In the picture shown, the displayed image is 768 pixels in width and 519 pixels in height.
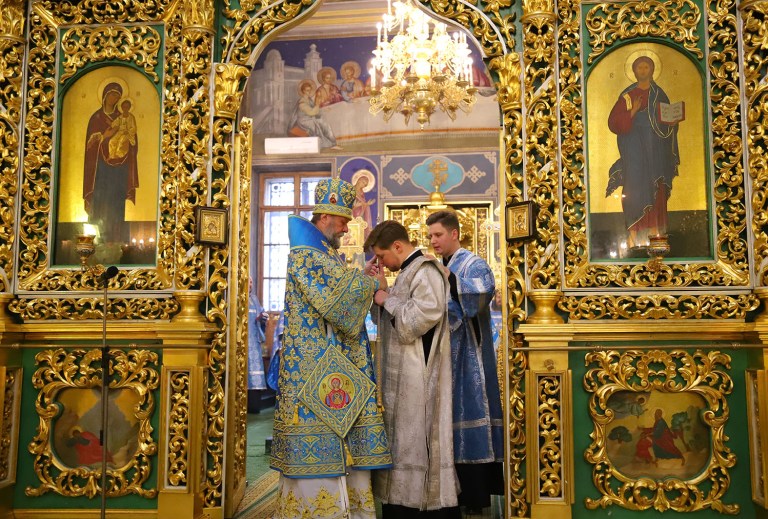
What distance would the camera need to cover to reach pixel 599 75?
504 centimetres

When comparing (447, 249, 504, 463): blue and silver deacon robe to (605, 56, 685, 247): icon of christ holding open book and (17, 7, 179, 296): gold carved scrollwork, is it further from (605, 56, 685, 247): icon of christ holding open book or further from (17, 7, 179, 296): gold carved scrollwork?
(17, 7, 179, 296): gold carved scrollwork

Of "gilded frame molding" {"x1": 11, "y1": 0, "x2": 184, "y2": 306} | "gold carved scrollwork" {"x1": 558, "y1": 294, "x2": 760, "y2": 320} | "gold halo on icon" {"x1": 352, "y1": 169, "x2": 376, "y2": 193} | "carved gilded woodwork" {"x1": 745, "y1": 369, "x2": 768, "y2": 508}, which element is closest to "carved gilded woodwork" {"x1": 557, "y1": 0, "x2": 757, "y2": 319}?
"gold carved scrollwork" {"x1": 558, "y1": 294, "x2": 760, "y2": 320}

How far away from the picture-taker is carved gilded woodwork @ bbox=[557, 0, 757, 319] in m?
4.72

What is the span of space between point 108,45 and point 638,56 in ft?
12.5

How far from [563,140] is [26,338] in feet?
13.1

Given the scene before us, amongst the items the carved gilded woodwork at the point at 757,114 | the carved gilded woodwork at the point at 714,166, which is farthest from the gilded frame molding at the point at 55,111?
the carved gilded woodwork at the point at 757,114

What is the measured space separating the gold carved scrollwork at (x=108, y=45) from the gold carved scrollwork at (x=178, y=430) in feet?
7.54

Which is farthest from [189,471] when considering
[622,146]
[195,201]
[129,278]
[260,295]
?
[260,295]

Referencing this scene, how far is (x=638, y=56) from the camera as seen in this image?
5020 mm

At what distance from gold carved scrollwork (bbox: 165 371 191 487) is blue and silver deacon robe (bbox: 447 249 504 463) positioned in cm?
180

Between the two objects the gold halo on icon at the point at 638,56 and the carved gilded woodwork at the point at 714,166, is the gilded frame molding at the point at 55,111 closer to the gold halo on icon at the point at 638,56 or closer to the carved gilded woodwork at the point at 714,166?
the carved gilded woodwork at the point at 714,166

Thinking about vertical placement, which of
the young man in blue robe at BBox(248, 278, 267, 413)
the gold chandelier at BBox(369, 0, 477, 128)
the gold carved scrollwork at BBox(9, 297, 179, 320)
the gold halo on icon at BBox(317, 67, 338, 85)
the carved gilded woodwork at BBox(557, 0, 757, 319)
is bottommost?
the young man in blue robe at BBox(248, 278, 267, 413)

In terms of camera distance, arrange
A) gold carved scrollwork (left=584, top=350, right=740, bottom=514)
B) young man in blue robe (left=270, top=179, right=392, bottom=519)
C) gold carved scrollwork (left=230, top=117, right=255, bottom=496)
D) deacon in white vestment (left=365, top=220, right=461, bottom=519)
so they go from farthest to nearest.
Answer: gold carved scrollwork (left=230, top=117, right=255, bottom=496) < gold carved scrollwork (left=584, top=350, right=740, bottom=514) < deacon in white vestment (left=365, top=220, right=461, bottom=519) < young man in blue robe (left=270, top=179, right=392, bottom=519)

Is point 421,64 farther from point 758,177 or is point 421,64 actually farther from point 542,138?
point 758,177
